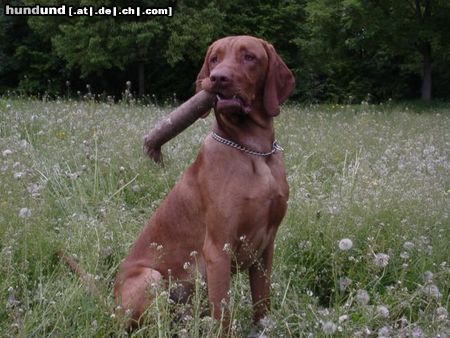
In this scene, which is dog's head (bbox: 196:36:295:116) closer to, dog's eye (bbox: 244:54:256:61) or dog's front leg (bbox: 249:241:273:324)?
dog's eye (bbox: 244:54:256:61)

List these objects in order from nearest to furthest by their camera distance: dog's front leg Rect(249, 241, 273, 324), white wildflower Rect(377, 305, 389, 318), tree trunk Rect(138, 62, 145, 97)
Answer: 1. white wildflower Rect(377, 305, 389, 318)
2. dog's front leg Rect(249, 241, 273, 324)
3. tree trunk Rect(138, 62, 145, 97)

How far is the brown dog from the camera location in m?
2.89

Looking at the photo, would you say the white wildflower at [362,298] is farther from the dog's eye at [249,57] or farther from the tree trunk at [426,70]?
the tree trunk at [426,70]

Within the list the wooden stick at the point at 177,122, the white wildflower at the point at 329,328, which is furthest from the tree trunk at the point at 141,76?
the white wildflower at the point at 329,328

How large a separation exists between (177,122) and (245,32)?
830 inches

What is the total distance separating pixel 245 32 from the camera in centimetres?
2553

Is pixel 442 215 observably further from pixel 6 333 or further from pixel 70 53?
pixel 70 53

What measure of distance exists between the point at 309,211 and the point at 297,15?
76.7 ft

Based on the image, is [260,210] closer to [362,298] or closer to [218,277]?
[218,277]

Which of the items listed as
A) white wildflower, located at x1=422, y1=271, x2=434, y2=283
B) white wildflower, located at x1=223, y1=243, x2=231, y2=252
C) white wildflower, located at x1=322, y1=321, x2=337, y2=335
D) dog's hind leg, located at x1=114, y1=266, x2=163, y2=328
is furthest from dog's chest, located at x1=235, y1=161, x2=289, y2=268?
white wildflower, located at x1=422, y1=271, x2=434, y2=283

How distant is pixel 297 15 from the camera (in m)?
26.3

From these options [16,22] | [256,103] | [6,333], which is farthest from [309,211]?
[16,22]

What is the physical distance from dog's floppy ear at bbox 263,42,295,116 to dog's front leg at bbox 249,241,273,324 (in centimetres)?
70

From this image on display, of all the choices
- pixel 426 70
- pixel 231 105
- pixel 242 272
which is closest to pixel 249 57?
pixel 231 105
